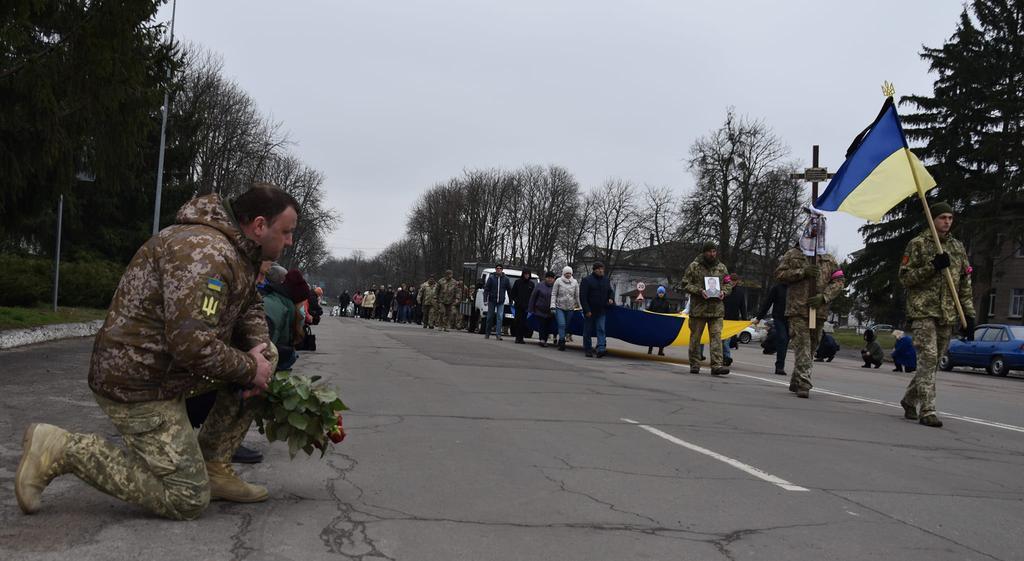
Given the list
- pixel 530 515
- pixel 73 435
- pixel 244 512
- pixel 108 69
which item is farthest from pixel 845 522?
pixel 108 69

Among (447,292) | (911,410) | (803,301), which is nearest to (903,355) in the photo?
(803,301)

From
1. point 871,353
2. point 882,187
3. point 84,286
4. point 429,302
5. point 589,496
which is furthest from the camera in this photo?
point 429,302

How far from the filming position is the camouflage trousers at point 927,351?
8.90 m

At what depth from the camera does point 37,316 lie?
14.8 m

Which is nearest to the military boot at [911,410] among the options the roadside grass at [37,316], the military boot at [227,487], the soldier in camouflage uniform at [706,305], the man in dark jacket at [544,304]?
the soldier in camouflage uniform at [706,305]

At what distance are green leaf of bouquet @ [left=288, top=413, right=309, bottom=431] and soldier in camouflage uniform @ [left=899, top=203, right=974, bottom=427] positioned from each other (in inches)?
274

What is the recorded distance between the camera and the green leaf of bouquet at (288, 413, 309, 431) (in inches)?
172

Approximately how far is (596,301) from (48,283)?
1111cm

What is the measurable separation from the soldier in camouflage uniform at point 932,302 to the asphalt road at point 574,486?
497 millimetres

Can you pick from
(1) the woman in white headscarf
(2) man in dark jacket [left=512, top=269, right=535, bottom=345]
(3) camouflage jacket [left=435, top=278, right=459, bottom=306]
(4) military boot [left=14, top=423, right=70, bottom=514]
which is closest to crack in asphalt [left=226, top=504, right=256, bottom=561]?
(4) military boot [left=14, top=423, right=70, bottom=514]

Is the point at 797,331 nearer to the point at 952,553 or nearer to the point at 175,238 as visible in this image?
the point at 952,553

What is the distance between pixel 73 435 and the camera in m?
4.02

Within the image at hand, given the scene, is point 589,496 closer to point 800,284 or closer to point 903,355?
point 800,284

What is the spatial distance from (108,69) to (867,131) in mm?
9066
